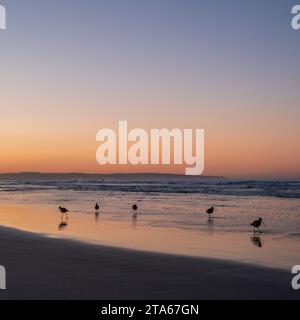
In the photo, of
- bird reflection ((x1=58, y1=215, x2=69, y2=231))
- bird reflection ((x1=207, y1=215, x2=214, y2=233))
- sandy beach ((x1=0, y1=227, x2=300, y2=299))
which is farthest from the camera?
bird reflection ((x1=58, y1=215, x2=69, y2=231))

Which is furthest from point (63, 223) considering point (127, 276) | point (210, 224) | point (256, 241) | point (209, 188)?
point (209, 188)

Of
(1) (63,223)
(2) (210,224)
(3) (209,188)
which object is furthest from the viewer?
(3) (209,188)

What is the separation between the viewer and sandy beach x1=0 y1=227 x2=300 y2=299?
316 inches

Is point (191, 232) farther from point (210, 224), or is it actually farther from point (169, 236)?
point (210, 224)

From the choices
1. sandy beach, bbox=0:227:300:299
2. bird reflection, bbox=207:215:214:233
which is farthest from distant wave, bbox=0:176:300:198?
sandy beach, bbox=0:227:300:299

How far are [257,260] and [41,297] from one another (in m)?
5.44

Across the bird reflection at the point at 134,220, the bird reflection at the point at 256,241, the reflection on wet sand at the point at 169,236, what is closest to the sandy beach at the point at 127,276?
the reflection on wet sand at the point at 169,236

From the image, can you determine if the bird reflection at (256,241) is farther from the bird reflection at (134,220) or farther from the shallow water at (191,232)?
the bird reflection at (134,220)

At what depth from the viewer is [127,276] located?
9344mm

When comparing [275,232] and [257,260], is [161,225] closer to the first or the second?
[275,232]

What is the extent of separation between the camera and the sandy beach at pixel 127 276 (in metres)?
8.02

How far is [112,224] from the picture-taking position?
18.7 metres

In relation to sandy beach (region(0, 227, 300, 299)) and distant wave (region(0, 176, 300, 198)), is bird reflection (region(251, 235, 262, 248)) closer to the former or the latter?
sandy beach (region(0, 227, 300, 299))

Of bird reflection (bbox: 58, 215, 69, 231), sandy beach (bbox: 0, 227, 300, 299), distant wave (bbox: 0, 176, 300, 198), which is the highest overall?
distant wave (bbox: 0, 176, 300, 198)
